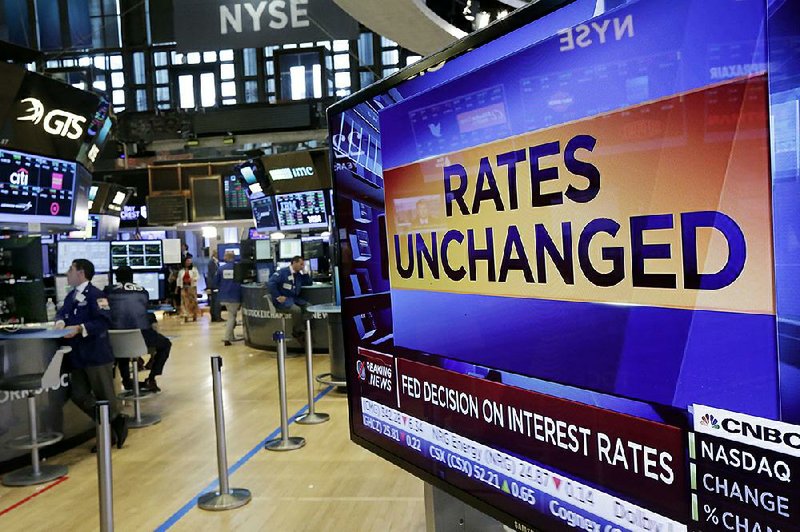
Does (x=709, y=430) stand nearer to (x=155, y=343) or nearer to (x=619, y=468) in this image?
(x=619, y=468)

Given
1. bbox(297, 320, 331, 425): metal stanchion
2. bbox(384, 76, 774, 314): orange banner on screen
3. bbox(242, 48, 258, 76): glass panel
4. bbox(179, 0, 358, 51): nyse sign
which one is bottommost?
bbox(297, 320, 331, 425): metal stanchion

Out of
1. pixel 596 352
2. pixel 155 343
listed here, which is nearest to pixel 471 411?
pixel 596 352

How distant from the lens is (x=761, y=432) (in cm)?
A: 89

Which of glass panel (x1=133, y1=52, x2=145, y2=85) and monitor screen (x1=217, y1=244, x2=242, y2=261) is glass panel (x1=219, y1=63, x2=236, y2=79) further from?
monitor screen (x1=217, y1=244, x2=242, y2=261)

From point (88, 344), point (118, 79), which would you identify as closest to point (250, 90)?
point (118, 79)

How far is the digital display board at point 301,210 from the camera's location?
10852mm

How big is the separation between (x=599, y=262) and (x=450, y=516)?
48.6 inches

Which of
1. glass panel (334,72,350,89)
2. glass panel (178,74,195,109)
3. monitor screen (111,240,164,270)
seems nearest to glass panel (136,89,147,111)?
glass panel (178,74,195,109)

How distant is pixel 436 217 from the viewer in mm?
1535

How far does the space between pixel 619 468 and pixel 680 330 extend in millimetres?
260

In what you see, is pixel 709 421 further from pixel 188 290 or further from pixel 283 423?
pixel 188 290

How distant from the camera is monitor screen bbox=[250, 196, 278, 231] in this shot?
1103cm

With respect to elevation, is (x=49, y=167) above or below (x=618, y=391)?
above

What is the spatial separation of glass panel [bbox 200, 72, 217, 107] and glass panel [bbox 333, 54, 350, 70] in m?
3.60
